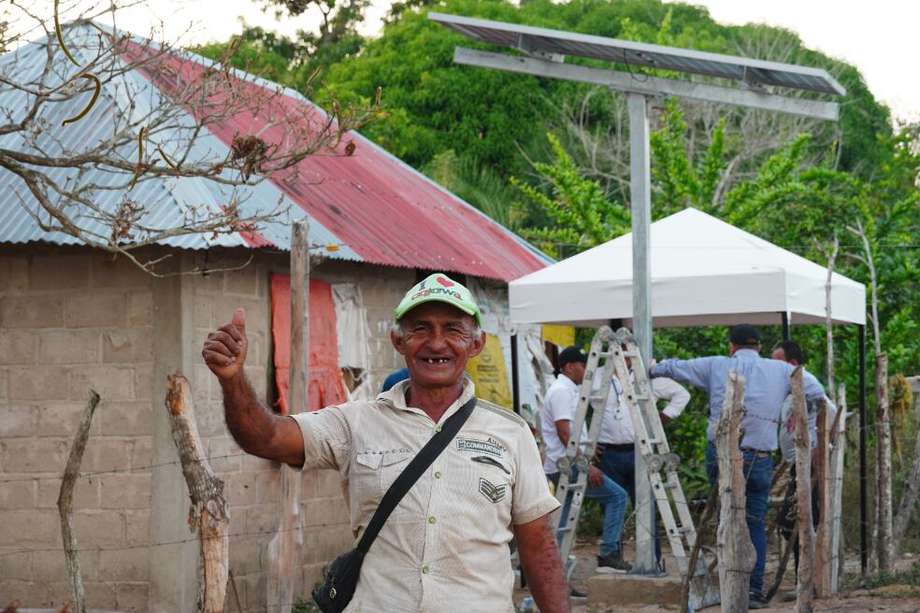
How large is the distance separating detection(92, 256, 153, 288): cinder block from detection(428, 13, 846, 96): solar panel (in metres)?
2.88

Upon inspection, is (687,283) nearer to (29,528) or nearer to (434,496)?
(29,528)

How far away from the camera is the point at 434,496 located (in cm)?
387

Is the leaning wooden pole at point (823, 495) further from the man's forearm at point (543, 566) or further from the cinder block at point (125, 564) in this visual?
the man's forearm at point (543, 566)

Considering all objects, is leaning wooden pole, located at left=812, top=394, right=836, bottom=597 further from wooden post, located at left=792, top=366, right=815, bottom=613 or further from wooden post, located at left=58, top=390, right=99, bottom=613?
wooden post, located at left=58, top=390, right=99, bottom=613

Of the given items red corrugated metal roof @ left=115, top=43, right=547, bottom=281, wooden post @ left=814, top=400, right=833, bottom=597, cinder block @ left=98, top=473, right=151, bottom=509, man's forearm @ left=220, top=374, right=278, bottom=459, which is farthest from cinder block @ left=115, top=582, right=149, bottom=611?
man's forearm @ left=220, top=374, right=278, bottom=459

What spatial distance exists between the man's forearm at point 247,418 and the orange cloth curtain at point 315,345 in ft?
20.6

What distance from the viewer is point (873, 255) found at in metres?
17.4

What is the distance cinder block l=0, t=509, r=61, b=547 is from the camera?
9445 mm

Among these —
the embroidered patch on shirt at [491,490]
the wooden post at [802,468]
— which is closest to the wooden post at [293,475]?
the wooden post at [802,468]

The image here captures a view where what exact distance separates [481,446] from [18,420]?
20.8ft

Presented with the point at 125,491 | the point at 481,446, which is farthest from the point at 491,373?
the point at 481,446

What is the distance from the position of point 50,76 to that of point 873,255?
33.8 feet

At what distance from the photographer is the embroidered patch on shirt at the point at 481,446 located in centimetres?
396

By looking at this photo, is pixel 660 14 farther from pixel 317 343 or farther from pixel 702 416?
pixel 317 343
